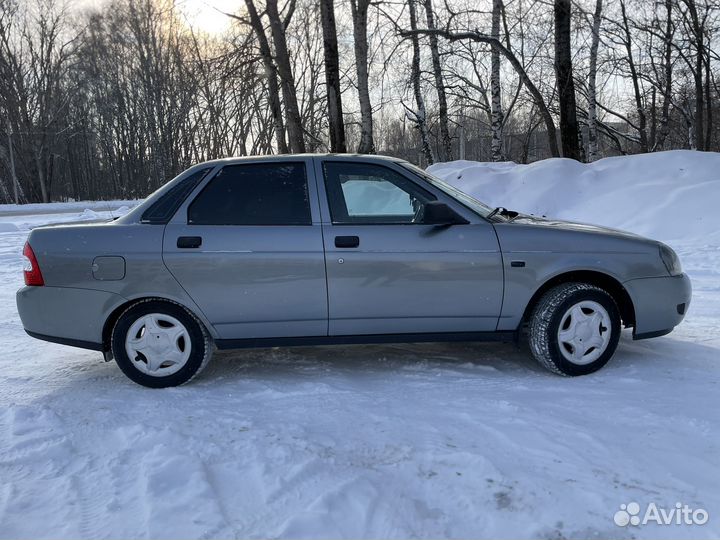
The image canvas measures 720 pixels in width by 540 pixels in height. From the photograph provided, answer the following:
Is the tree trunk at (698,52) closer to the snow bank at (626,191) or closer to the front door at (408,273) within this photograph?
the snow bank at (626,191)

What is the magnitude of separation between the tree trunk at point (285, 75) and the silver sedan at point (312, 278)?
11.1 metres

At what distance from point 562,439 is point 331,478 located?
4.02 feet

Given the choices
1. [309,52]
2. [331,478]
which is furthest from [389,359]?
[309,52]

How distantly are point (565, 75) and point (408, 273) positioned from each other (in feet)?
36.9

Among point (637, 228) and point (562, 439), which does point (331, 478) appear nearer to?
point (562, 439)

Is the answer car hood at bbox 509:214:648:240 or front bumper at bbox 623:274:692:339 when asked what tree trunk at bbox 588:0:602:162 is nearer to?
car hood at bbox 509:214:648:240

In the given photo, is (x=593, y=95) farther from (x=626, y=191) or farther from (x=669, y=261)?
(x=669, y=261)

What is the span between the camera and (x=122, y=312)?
3.78m

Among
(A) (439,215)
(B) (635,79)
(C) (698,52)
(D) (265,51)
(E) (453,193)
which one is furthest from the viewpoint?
(B) (635,79)

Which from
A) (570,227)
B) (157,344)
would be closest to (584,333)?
(570,227)

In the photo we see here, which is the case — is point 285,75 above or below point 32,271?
above

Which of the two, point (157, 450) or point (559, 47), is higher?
point (559, 47)

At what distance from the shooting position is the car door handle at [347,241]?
368cm

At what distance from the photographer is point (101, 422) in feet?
10.7
